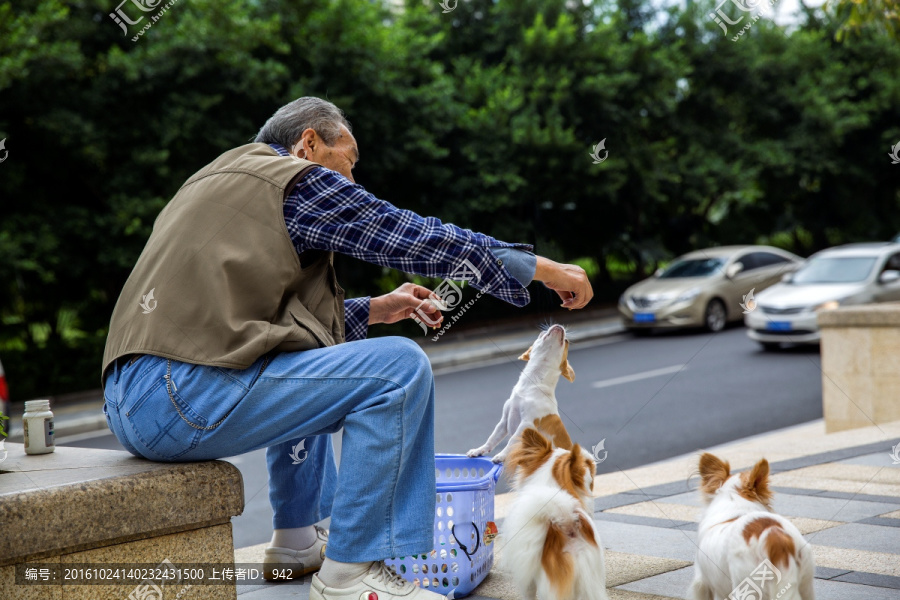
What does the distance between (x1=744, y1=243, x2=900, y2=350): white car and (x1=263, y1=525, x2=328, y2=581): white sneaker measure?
27.5ft

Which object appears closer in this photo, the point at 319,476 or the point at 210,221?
the point at 210,221

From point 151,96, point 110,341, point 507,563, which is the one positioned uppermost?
point 151,96

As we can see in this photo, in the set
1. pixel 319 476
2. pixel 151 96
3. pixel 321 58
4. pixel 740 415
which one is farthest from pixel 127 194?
pixel 319 476

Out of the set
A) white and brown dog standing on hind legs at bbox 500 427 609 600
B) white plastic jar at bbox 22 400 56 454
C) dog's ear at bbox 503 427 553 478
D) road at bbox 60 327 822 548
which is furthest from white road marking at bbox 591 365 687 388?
white plastic jar at bbox 22 400 56 454

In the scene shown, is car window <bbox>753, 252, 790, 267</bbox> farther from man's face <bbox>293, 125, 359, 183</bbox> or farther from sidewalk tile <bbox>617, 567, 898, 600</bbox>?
man's face <bbox>293, 125, 359, 183</bbox>

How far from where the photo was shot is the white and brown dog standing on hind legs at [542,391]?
2.83 meters

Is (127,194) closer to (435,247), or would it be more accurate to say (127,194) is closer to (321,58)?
(321,58)

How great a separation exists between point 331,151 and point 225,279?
2.11 feet

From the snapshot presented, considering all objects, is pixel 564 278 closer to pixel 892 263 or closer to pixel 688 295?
pixel 688 295

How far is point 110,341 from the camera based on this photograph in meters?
2.38

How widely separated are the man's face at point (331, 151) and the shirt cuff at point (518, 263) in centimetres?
59

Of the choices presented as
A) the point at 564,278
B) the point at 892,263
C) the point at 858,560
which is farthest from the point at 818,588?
the point at 892,263

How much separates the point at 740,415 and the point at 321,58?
7.10m

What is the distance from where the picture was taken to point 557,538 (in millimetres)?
2297
